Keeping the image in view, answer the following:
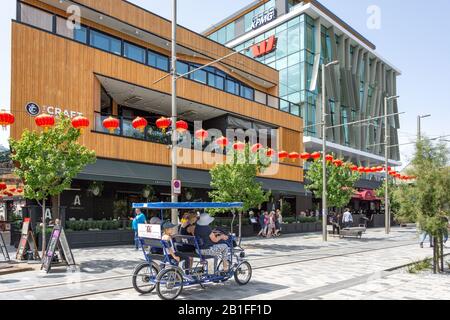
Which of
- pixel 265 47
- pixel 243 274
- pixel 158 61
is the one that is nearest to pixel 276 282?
pixel 243 274

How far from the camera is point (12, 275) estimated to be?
37.5 feet

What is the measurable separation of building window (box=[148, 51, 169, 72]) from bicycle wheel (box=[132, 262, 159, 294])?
58.0 ft

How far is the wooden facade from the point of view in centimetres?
1820

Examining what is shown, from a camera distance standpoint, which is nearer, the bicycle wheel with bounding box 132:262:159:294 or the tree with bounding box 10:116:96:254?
the bicycle wheel with bounding box 132:262:159:294

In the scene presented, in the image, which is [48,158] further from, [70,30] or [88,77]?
[70,30]

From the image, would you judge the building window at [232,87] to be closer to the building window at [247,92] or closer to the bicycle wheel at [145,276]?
the building window at [247,92]

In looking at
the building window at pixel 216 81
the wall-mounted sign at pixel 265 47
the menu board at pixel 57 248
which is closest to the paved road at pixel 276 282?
the menu board at pixel 57 248

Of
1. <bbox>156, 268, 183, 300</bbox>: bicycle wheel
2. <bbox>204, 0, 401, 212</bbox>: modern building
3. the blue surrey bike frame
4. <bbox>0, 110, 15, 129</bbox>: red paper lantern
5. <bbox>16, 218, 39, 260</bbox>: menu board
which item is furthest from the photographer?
<bbox>204, 0, 401, 212</bbox>: modern building

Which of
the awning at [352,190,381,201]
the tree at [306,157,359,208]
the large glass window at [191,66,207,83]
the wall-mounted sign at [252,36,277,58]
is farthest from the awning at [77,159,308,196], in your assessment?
the wall-mounted sign at [252,36,277,58]

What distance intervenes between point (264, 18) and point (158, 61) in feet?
93.0

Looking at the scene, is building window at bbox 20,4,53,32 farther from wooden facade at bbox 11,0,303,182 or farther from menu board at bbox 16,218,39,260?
menu board at bbox 16,218,39,260

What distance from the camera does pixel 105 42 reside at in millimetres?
22812

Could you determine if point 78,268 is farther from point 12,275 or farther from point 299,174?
point 299,174

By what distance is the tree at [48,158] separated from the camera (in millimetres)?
13094
